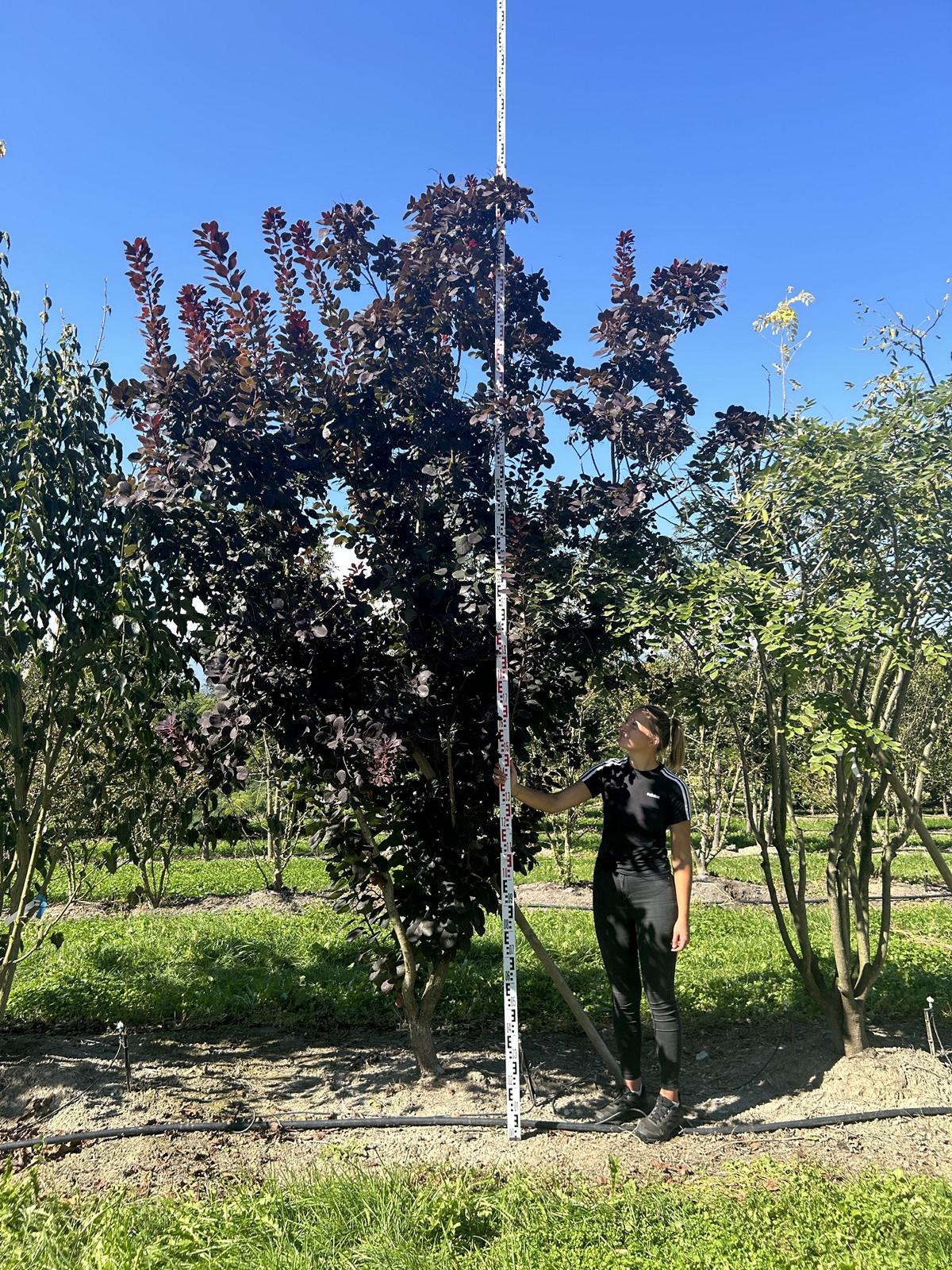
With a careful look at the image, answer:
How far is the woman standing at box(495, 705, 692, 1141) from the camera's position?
133 inches

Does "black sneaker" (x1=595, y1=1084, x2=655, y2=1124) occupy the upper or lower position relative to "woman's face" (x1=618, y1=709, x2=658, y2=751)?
lower

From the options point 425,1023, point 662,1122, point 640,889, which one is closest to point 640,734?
point 640,889

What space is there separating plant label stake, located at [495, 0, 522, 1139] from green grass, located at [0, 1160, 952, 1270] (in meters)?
0.43

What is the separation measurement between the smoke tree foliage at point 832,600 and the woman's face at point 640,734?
1.04 feet

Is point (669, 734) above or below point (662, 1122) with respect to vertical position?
above

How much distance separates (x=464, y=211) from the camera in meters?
3.47

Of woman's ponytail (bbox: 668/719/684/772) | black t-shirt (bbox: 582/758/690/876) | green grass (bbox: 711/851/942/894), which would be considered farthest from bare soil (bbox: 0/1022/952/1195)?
green grass (bbox: 711/851/942/894)

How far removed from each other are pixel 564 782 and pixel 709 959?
2470 mm

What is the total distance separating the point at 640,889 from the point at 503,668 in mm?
1087

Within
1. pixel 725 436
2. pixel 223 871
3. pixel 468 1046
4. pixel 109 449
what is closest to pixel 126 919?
pixel 223 871

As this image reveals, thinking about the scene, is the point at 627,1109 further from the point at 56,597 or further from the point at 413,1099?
the point at 56,597

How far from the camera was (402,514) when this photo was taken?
3574mm

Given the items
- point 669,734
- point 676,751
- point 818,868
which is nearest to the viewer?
point 669,734

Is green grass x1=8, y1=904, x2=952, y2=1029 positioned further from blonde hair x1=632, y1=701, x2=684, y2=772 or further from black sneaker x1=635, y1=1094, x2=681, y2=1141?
blonde hair x1=632, y1=701, x2=684, y2=772
